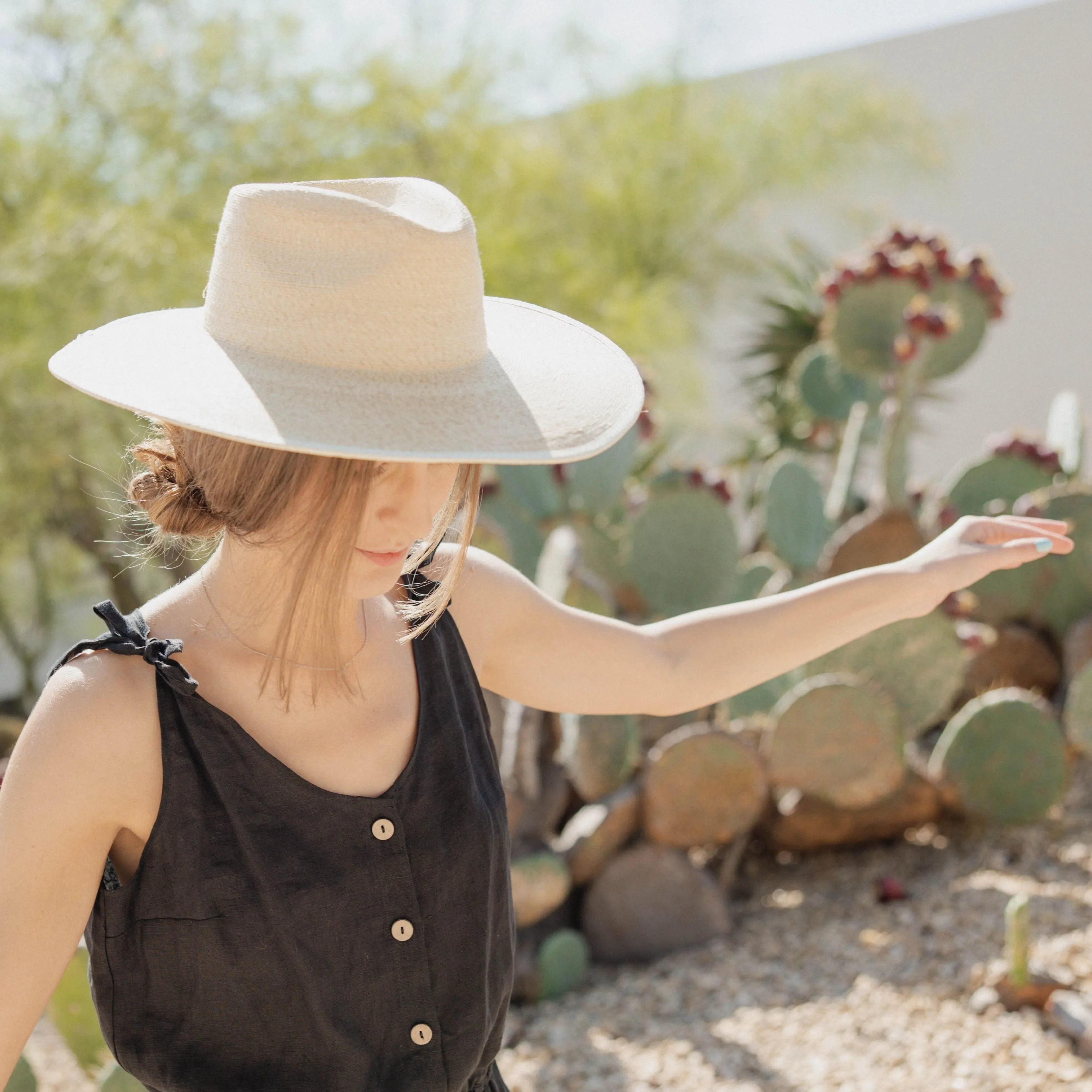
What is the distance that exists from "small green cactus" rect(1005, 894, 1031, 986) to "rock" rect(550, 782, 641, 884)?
80 centimetres

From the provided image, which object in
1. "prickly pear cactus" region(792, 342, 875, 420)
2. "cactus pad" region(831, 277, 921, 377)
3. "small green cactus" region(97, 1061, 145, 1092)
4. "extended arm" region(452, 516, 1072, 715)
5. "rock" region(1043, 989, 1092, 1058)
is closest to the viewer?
"extended arm" region(452, 516, 1072, 715)

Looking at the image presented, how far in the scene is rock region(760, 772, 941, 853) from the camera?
109 inches

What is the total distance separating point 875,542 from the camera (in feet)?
10.5

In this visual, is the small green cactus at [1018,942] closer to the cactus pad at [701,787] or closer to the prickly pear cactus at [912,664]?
the cactus pad at [701,787]

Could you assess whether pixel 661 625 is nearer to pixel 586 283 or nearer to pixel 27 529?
pixel 27 529

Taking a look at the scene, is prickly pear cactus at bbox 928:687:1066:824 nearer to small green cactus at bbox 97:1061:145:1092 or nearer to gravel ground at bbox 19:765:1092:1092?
gravel ground at bbox 19:765:1092:1092

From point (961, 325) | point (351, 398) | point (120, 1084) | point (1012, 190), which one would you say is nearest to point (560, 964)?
point (120, 1084)

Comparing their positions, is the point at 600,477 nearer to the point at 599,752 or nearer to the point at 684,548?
the point at 684,548

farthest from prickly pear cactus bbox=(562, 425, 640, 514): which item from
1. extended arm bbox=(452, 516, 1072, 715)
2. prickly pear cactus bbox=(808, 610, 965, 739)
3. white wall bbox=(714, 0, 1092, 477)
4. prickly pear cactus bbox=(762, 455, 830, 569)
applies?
white wall bbox=(714, 0, 1092, 477)

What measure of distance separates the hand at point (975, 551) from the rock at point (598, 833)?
1.49m

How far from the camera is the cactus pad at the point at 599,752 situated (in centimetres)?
252

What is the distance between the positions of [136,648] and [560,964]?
70.6 inches

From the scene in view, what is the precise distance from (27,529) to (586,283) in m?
2.43

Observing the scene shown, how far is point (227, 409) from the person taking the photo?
0.71 metres
